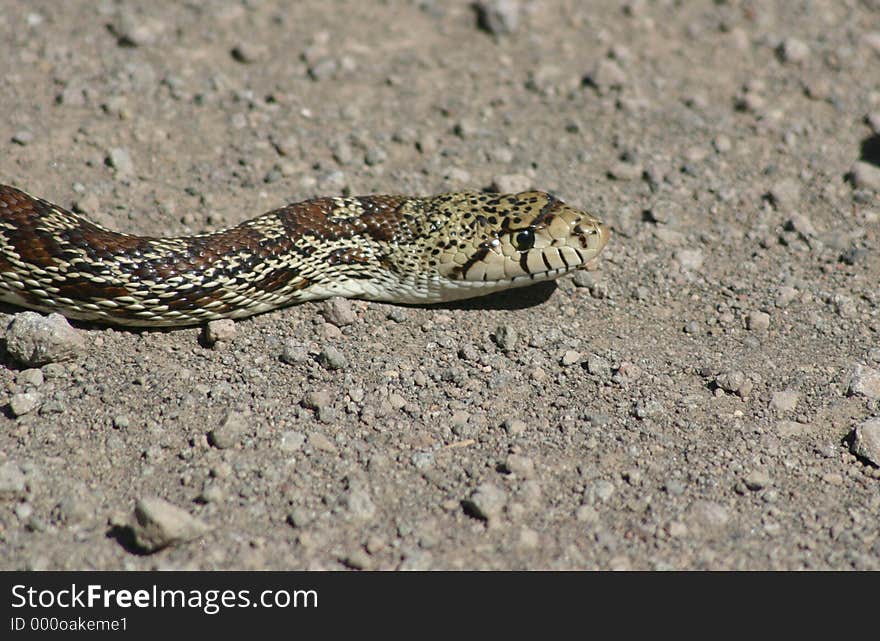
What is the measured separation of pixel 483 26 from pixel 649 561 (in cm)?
636

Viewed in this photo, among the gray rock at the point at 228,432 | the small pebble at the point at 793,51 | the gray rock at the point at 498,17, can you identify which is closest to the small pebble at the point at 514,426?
the gray rock at the point at 228,432

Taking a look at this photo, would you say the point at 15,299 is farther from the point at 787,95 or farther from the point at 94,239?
the point at 787,95

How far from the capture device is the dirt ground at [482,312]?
5531 mm

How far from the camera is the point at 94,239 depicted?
637 cm

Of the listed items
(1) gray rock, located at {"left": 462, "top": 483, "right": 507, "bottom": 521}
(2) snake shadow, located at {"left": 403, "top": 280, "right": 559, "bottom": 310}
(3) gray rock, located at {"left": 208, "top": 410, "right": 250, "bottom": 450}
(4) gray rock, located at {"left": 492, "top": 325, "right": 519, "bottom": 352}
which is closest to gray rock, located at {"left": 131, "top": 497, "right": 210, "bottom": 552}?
(3) gray rock, located at {"left": 208, "top": 410, "right": 250, "bottom": 450}

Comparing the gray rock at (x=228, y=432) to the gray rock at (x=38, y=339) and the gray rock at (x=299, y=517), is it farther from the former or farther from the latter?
the gray rock at (x=38, y=339)

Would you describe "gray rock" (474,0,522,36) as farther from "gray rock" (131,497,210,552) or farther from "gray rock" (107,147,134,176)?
"gray rock" (131,497,210,552)

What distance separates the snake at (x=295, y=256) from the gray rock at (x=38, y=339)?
25 cm

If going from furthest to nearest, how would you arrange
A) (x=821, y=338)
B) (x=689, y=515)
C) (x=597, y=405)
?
(x=821, y=338) → (x=597, y=405) → (x=689, y=515)

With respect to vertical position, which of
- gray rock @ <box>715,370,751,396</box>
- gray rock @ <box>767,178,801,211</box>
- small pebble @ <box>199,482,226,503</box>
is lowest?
small pebble @ <box>199,482,226,503</box>

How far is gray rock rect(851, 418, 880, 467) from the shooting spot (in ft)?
19.4

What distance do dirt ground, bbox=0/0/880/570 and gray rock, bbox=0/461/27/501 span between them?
0.12ft
